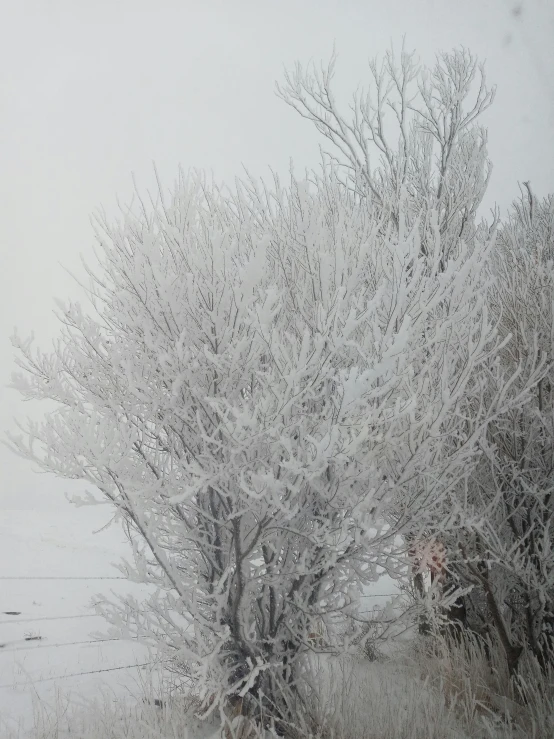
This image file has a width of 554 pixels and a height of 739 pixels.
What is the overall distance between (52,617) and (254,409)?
510cm

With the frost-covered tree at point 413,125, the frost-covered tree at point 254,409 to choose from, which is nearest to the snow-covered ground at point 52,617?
the frost-covered tree at point 254,409

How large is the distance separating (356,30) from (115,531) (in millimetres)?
11557

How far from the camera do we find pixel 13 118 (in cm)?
1875

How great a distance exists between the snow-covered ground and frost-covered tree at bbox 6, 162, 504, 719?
2.09ft

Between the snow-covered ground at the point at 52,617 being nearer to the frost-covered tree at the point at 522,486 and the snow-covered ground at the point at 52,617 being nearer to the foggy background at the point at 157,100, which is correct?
the foggy background at the point at 157,100

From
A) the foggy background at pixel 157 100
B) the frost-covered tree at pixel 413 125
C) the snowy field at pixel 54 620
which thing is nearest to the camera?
the snowy field at pixel 54 620

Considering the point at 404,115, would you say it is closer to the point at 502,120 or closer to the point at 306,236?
the point at 502,120

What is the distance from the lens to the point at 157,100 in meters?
40.4

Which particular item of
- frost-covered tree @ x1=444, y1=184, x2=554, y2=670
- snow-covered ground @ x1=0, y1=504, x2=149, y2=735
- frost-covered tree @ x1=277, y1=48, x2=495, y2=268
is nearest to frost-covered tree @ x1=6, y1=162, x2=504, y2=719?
snow-covered ground @ x1=0, y1=504, x2=149, y2=735

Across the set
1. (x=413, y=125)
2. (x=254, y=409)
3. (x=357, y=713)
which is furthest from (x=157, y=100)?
(x=357, y=713)

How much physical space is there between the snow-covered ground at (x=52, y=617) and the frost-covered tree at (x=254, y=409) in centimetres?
64

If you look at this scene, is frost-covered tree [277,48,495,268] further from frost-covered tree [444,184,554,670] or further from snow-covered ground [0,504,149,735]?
snow-covered ground [0,504,149,735]

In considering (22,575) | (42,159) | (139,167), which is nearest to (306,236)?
(22,575)

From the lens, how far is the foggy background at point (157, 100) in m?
5.88
